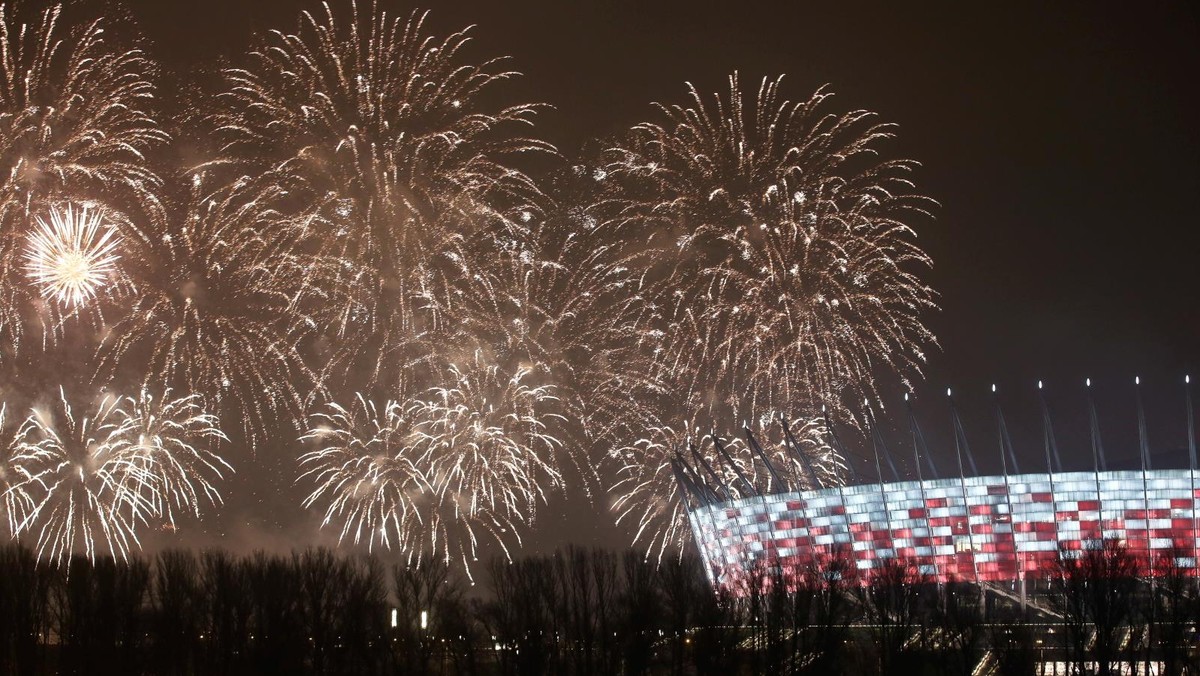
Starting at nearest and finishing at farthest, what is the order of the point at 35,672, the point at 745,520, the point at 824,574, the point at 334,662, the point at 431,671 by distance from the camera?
the point at 35,672
the point at 334,662
the point at 431,671
the point at 824,574
the point at 745,520

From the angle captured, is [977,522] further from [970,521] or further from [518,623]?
[518,623]

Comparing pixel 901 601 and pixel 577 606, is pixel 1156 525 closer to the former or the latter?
pixel 901 601

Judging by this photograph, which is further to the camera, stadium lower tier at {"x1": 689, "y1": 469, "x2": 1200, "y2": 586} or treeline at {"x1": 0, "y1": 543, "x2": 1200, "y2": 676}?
stadium lower tier at {"x1": 689, "y1": 469, "x2": 1200, "y2": 586}

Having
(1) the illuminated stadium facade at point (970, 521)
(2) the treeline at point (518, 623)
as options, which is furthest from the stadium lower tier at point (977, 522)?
(2) the treeline at point (518, 623)

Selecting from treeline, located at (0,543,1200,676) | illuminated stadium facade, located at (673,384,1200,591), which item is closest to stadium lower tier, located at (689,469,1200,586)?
illuminated stadium facade, located at (673,384,1200,591)

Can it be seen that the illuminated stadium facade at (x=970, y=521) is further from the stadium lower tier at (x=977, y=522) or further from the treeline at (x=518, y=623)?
the treeline at (x=518, y=623)

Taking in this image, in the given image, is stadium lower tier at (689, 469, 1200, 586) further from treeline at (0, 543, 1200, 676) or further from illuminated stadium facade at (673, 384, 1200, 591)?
treeline at (0, 543, 1200, 676)

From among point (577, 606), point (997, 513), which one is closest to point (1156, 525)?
point (997, 513)
